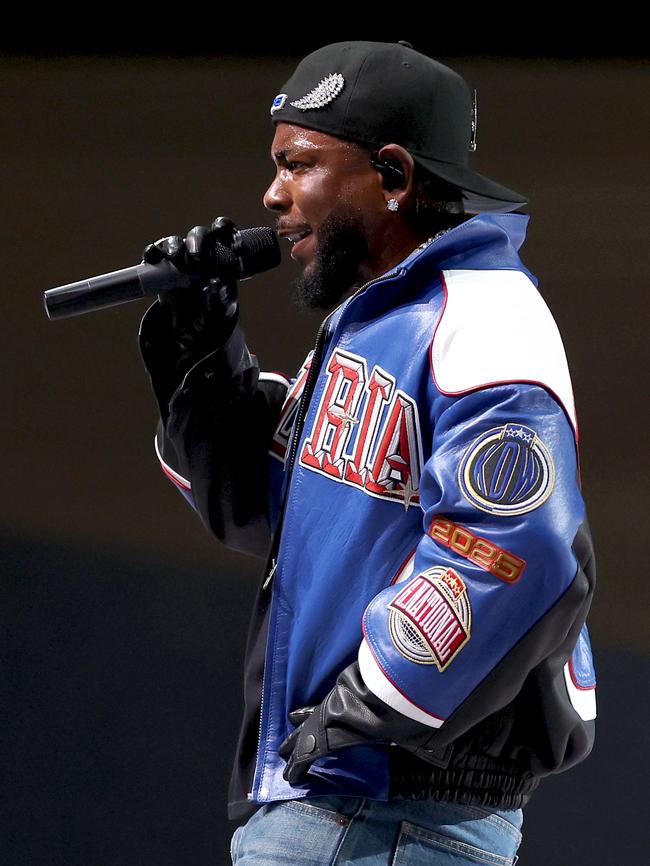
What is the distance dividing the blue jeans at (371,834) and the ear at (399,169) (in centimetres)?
50

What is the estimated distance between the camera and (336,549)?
0.97 m

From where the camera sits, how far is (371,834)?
0.94 meters

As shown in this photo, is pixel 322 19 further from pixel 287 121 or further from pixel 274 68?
pixel 287 121

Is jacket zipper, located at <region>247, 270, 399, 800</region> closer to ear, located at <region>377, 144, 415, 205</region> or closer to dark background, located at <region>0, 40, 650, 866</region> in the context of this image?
ear, located at <region>377, 144, 415, 205</region>

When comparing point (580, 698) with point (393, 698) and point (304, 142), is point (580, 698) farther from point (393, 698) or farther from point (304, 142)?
point (304, 142)

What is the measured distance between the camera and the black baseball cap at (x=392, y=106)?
3.62ft

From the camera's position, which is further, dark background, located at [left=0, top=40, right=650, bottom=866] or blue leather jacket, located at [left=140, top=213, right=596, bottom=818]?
dark background, located at [left=0, top=40, right=650, bottom=866]

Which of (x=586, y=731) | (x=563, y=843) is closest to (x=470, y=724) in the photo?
(x=586, y=731)

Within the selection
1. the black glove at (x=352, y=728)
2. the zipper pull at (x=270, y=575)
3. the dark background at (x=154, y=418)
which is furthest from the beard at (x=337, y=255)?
the dark background at (x=154, y=418)

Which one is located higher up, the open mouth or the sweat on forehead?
the sweat on forehead

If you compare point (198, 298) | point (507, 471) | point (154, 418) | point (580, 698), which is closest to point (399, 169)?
point (198, 298)

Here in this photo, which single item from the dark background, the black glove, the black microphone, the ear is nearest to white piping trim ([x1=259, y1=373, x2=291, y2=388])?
the black microphone

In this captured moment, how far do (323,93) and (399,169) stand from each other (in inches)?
3.8

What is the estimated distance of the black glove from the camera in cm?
88
